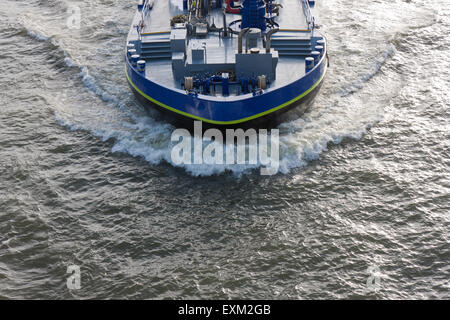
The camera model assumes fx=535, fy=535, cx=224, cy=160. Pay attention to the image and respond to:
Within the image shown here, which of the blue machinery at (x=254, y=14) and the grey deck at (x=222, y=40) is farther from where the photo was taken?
the blue machinery at (x=254, y=14)

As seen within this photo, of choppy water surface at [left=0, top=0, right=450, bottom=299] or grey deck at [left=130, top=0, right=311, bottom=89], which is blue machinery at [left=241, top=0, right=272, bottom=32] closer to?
grey deck at [left=130, top=0, right=311, bottom=89]

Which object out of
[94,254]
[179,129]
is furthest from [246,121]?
[94,254]

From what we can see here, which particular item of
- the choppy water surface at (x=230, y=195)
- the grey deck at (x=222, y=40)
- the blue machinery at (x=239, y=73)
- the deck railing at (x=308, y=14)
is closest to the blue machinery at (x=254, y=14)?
the blue machinery at (x=239, y=73)

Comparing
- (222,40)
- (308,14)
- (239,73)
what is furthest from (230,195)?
(308,14)

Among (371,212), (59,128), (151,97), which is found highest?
(151,97)

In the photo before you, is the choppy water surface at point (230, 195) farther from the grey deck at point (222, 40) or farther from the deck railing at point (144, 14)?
the deck railing at point (144, 14)
